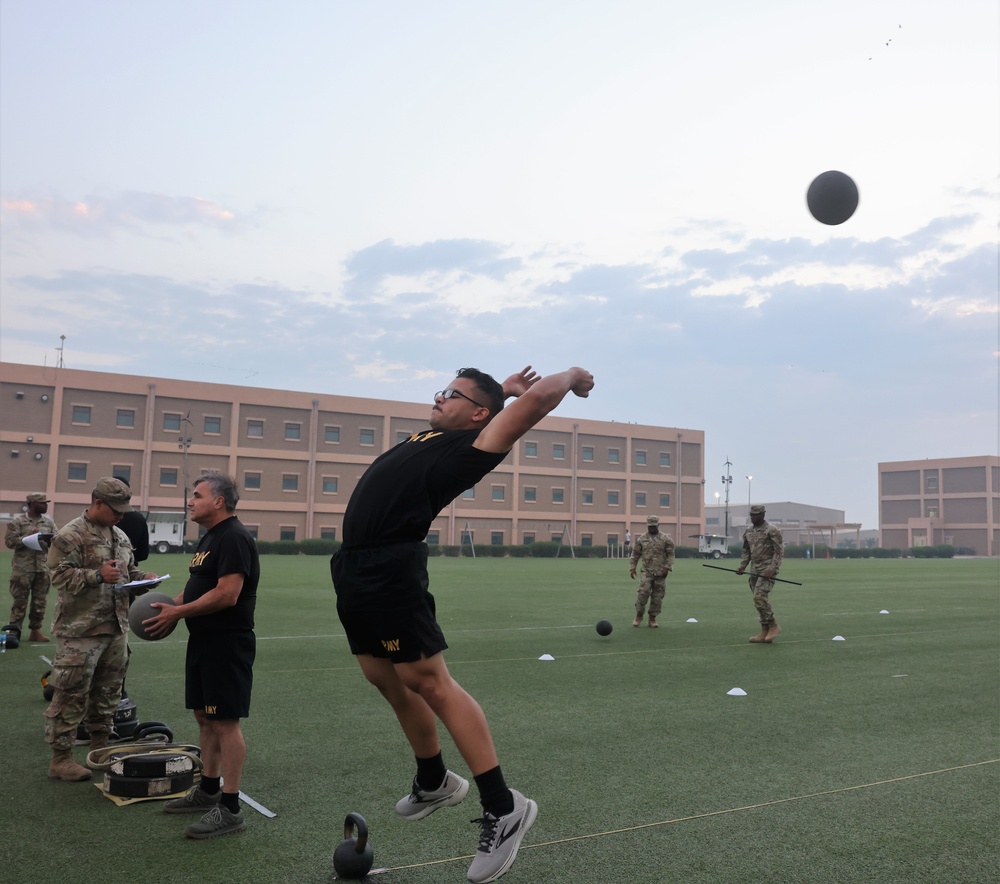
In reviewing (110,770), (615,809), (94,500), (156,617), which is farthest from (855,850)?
(94,500)

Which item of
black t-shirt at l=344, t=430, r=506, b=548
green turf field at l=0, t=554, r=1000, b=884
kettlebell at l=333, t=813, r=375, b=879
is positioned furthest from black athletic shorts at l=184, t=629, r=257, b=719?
black t-shirt at l=344, t=430, r=506, b=548

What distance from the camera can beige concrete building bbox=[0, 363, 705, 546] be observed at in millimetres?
62938

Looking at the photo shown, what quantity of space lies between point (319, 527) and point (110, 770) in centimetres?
6599

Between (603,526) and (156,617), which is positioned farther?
(603,526)

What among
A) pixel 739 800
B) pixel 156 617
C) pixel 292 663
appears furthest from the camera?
pixel 292 663

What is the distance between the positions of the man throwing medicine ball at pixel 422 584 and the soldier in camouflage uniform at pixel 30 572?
413 inches

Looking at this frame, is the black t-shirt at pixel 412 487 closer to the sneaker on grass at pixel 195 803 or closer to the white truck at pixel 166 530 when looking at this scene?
the sneaker on grass at pixel 195 803

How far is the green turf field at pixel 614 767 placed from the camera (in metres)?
4.55

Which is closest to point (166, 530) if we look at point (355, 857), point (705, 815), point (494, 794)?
point (705, 815)

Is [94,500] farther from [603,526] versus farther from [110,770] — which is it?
[603,526]

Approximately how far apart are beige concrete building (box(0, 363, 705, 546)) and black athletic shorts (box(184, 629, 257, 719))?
58145 mm

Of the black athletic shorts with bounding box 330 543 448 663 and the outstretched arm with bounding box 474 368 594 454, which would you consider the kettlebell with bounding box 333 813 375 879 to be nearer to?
the black athletic shorts with bounding box 330 543 448 663

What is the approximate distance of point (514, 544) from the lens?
7575cm

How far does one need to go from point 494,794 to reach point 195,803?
89.4 inches
